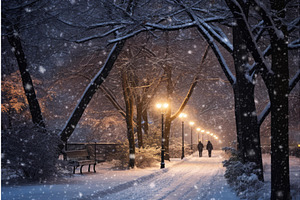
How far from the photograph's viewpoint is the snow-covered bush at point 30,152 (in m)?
12.0

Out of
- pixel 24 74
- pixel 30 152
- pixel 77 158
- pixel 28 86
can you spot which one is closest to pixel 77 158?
pixel 77 158

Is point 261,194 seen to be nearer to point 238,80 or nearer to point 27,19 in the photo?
point 238,80

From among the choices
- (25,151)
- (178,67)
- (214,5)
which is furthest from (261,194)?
(178,67)

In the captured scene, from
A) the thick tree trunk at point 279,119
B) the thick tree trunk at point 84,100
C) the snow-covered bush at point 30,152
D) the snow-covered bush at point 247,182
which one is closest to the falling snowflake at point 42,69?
the thick tree trunk at point 84,100

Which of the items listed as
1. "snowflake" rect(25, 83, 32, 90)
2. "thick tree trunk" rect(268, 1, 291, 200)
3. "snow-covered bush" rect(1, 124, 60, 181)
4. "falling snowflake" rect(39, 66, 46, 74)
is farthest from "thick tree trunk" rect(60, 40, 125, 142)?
"thick tree trunk" rect(268, 1, 291, 200)

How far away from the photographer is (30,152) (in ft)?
40.5

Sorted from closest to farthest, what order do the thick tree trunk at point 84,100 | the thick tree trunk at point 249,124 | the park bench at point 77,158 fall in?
the thick tree trunk at point 249,124 → the park bench at point 77,158 → the thick tree trunk at point 84,100

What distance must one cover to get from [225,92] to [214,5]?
2565cm

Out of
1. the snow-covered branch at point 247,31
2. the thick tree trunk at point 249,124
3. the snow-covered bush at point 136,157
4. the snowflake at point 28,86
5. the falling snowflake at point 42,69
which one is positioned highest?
the falling snowflake at point 42,69

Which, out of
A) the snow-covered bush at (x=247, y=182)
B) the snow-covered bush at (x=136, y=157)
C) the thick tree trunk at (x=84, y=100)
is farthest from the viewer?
the snow-covered bush at (x=136, y=157)

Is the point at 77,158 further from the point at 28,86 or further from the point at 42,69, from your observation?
the point at 42,69

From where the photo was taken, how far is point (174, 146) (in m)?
38.9

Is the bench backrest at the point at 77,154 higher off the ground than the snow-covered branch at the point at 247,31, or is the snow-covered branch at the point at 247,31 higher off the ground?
the snow-covered branch at the point at 247,31

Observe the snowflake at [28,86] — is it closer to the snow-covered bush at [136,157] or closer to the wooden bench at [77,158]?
the wooden bench at [77,158]
